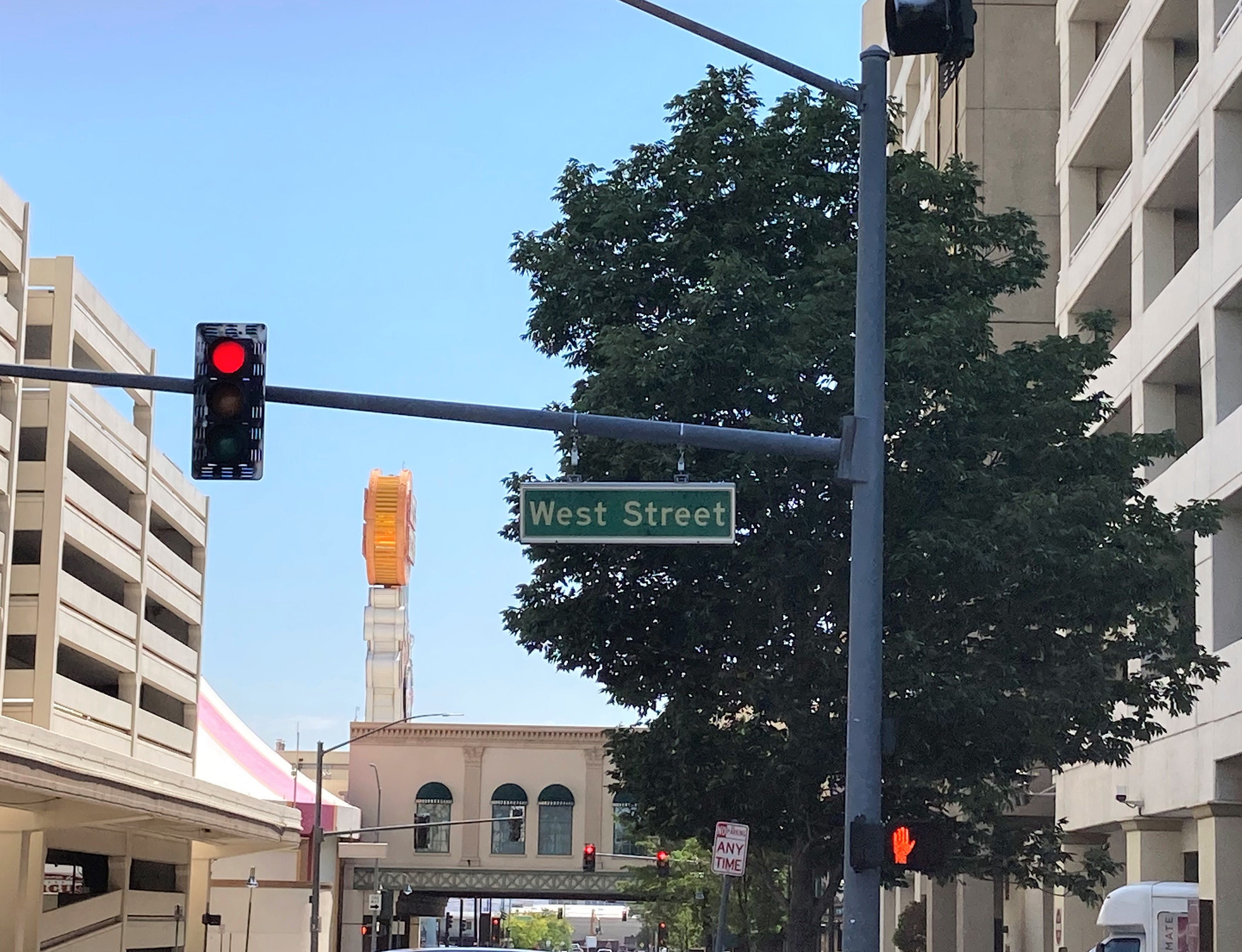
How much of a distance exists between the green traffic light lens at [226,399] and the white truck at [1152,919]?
15243mm

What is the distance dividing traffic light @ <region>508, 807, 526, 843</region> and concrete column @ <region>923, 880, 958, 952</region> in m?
38.2

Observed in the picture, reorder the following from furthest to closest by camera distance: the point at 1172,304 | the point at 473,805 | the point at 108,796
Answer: the point at 473,805 < the point at 108,796 < the point at 1172,304

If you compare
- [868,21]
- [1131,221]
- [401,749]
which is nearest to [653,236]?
[1131,221]

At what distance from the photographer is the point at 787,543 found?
2014 centimetres

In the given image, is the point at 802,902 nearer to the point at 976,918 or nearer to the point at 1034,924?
the point at 1034,924

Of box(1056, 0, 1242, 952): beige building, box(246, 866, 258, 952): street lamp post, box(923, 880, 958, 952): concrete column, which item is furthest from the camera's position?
box(246, 866, 258, 952): street lamp post

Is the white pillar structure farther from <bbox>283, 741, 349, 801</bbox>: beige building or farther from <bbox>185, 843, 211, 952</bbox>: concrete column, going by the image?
<bbox>185, 843, 211, 952</bbox>: concrete column

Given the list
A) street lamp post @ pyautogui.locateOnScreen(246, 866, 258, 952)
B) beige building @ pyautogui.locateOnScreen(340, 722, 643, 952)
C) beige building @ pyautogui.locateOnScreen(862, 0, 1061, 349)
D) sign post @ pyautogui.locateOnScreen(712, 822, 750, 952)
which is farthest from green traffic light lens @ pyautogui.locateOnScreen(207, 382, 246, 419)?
beige building @ pyautogui.locateOnScreen(340, 722, 643, 952)

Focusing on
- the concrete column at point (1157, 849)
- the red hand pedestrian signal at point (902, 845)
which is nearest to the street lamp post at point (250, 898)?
the concrete column at point (1157, 849)

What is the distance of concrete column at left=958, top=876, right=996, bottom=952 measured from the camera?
148 ft

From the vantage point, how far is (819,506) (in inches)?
789

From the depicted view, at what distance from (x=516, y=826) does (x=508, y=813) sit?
95cm

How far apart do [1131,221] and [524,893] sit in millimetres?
61911

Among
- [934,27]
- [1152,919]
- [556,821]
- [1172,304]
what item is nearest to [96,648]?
[556,821]
